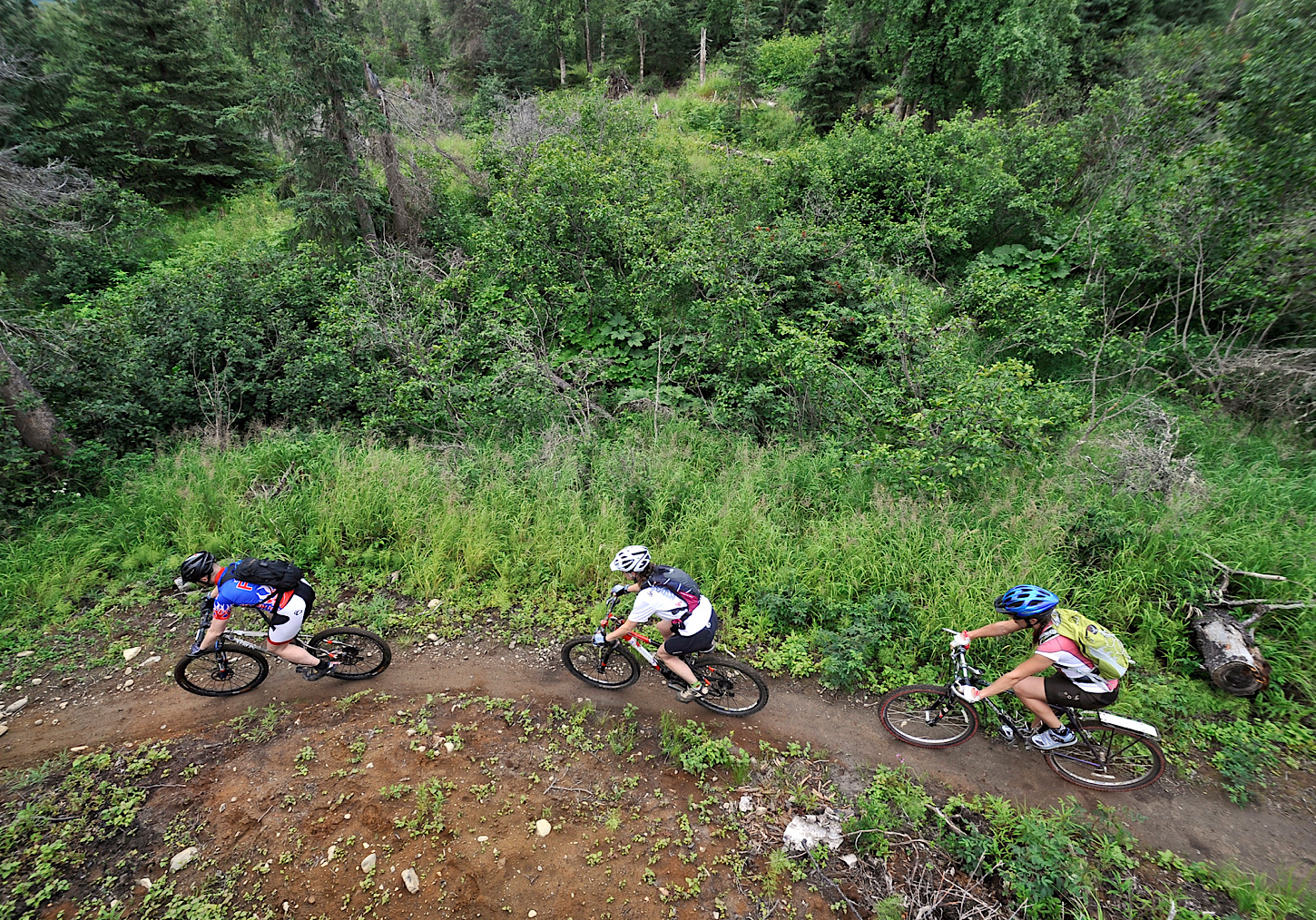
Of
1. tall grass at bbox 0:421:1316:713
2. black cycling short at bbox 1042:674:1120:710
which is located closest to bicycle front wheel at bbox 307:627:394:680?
tall grass at bbox 0:421:1316:713

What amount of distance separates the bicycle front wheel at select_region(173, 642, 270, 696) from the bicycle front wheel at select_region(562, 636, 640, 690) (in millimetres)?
3077

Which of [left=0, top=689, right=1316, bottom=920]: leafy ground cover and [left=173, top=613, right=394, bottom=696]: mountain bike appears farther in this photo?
[left=173, top=613, right=394, bottom=696]: mountain bike

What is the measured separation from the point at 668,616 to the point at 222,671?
4402 mm

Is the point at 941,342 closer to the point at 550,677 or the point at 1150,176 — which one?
the point at 1150,176

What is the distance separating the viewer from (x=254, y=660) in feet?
17.1

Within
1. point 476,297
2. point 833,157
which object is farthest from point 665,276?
point 833,157

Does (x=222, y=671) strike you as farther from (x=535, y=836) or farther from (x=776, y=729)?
(x=776, y=729)

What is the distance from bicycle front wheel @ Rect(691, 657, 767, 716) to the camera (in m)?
4.77

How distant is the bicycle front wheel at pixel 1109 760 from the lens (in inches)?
163

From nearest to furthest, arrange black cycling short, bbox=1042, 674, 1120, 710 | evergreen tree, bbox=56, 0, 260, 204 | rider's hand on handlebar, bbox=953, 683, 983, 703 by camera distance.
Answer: black cycling short, bbox=1042, 674, 1120, 710 → rider's hand on handlebar, bbox=953, 683, 983, 703 → evergreen tree, bbox=56, 0, 260, 204

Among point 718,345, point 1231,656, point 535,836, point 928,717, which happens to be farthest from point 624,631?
point 718,345

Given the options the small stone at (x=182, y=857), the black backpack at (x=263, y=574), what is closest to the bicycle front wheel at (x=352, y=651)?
the black backpack at (x=263, y=574)

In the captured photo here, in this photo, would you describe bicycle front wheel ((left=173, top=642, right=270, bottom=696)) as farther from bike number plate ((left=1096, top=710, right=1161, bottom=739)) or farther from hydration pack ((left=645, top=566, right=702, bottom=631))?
bike number plate ((left=1096, top=710, right=1161, bottom=739))

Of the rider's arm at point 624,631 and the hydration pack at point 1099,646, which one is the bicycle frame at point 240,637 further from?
the hydration pack at point 1099,646
